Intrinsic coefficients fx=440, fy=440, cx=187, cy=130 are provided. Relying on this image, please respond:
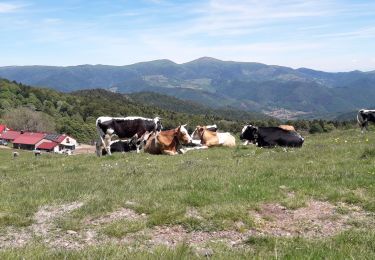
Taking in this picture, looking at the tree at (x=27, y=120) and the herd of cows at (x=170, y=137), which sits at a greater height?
the herd of cows at (x=170, y=137)

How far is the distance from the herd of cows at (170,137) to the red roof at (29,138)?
111830mm

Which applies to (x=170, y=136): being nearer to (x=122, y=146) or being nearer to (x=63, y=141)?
(x=122, y=146)

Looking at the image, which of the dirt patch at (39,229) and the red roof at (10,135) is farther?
the red roof at (10,135)

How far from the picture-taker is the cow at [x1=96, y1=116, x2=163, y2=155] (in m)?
28.8

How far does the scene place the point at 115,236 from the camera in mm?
9562

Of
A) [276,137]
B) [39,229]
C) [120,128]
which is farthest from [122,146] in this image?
[39,229]

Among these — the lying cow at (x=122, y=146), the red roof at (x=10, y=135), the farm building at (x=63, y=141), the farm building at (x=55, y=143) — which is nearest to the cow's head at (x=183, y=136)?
the lying cow at (x=122, y=146)

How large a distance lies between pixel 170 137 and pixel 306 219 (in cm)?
1653

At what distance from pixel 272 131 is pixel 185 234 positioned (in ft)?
59.9

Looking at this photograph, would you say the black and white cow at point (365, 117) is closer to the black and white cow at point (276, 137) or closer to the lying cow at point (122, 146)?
the black and white cow at point (276, 137)

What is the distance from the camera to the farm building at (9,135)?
144375 millimetres

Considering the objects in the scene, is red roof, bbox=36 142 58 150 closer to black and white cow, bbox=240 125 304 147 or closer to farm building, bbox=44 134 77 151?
farm building, bbox=44 134 77 151

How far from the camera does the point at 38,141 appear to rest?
136 metres

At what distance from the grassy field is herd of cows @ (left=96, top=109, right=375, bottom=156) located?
366 inches
